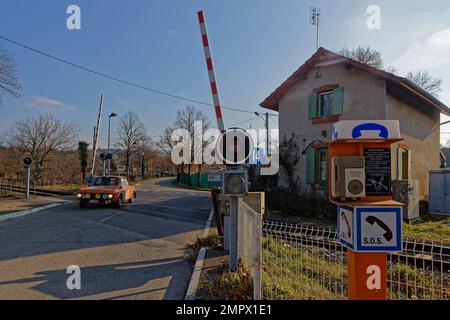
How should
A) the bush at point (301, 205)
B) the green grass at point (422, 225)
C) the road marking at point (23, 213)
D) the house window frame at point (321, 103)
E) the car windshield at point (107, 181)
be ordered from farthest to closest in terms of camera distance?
the car windshield at point (107, 181) → the house window frame at point (321, 103) → the bush at point (301, 205) → the road marking at point (23, 213) → the green grass at point (422, 225)

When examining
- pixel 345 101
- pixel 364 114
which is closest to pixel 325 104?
pixel 345 101

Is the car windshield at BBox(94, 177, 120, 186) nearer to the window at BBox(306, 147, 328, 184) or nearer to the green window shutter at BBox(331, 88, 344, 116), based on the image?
the window at BBox(306, 147, 328, 184)

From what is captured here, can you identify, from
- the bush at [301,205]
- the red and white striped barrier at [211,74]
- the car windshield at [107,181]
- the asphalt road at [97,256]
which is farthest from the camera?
the car windshield at [107,181]

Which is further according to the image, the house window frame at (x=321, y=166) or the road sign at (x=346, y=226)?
the house window frame at (x=321, y=166)

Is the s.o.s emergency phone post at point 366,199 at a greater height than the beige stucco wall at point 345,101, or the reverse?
the beige stucco wall at point 345,101

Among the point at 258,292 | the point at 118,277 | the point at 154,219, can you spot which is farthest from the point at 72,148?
the point at 258,292

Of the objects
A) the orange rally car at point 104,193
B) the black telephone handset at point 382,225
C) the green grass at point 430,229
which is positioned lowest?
the green grass at point 430,229

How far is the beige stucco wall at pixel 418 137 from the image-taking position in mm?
11875

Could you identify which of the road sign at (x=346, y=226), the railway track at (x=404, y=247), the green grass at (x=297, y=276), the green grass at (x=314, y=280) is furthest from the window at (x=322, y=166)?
the road sign at (x=346, y=226)

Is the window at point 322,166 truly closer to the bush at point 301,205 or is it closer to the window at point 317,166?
the window at point 317,166

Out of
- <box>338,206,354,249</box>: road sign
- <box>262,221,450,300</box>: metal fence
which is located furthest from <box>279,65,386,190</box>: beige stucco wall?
<box>338,206,354,249</box>: road sign

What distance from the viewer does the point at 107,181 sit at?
13156mm

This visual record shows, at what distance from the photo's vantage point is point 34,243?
6.33 meters

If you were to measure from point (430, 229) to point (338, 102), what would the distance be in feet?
19.6
